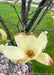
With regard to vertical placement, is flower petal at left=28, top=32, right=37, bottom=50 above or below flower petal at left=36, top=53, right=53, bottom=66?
above

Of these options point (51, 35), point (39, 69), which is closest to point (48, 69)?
point (39, 69)

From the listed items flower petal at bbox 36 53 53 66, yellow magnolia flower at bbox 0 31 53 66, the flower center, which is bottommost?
flower petal at bbox 36 53 53 66

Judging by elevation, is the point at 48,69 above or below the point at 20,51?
below

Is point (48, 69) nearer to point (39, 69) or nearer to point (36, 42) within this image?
point (39, 69)

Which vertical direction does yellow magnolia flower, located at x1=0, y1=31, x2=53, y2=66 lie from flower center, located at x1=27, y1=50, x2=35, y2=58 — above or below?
above

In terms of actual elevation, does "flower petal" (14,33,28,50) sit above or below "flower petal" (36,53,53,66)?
above

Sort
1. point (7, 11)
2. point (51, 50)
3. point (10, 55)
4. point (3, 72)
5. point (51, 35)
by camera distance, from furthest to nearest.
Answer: point (7, 11), point (51, 35), point (51, 50), point (3, 72), point (10, 55)
